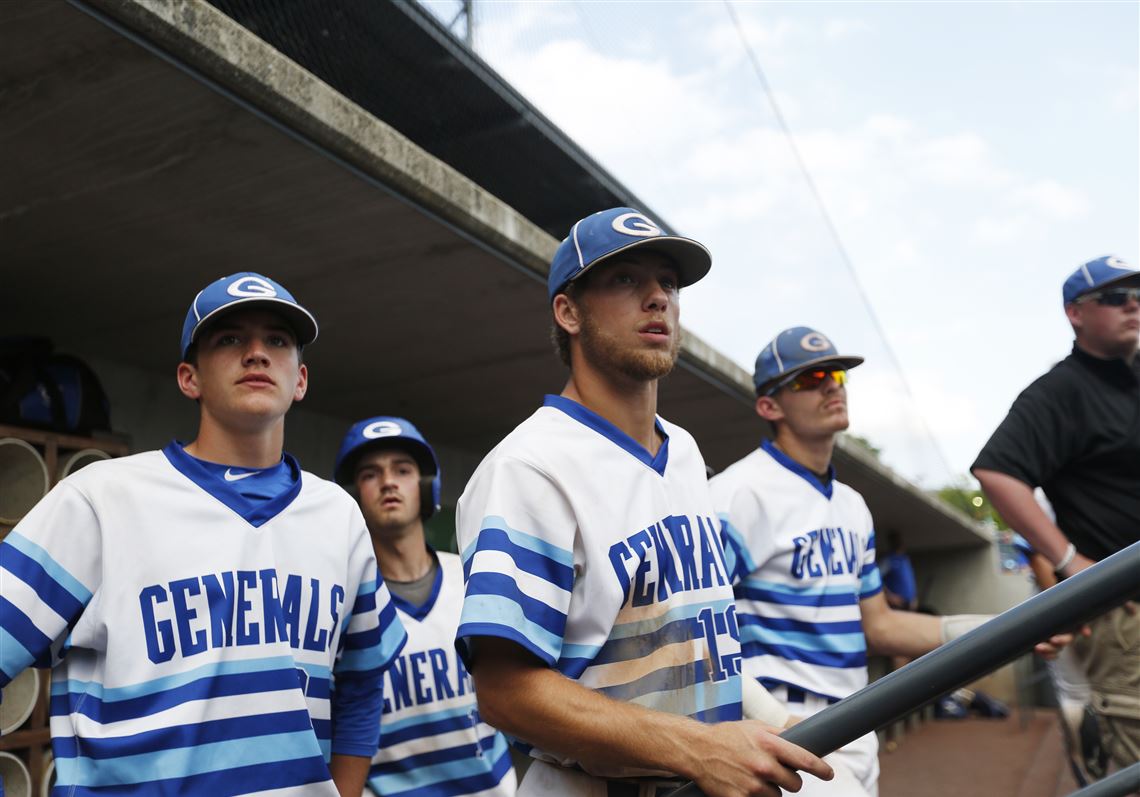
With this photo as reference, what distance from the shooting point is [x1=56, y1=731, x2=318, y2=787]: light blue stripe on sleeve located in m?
2.12

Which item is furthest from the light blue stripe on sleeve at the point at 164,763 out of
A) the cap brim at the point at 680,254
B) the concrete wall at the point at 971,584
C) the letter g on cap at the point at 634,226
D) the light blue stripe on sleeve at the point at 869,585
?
the concrete wall at the point at 971,584

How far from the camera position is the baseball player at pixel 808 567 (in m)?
3.52

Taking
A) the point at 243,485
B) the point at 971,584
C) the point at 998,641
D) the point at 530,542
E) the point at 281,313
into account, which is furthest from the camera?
the point at 971,584

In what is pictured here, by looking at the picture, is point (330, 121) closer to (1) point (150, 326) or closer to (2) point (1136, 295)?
(1) point (150, 326)

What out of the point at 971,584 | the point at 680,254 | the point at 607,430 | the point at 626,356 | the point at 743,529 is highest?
the point at 680,254

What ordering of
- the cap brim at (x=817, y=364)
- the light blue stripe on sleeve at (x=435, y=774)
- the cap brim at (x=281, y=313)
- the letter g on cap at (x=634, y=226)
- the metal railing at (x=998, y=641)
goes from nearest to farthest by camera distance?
the metal railing at (x=998, y=641)
the letter g on cap at (x=634, y=226)
the cap brim at (x=281, y=313)
the light blue stripe on sleeve at (x=435, y=774)
the cap brim at (x=817, y=364)

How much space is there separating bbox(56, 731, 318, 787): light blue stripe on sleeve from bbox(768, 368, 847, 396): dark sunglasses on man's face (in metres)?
2.51

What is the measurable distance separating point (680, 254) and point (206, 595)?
4.29 feet

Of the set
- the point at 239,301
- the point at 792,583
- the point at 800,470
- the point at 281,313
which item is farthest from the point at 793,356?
the point at 239,301

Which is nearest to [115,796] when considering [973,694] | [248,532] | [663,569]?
[248,532]

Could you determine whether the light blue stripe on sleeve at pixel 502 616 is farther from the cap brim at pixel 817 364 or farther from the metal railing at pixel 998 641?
the cap brim at pixel 817 364

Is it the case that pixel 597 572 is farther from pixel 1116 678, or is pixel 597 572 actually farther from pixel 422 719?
pixel 1116 678

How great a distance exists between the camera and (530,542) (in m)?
1.88

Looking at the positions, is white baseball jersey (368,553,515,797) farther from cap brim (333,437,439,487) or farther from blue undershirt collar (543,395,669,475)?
blue undershirt collar (543,395,669,475)
